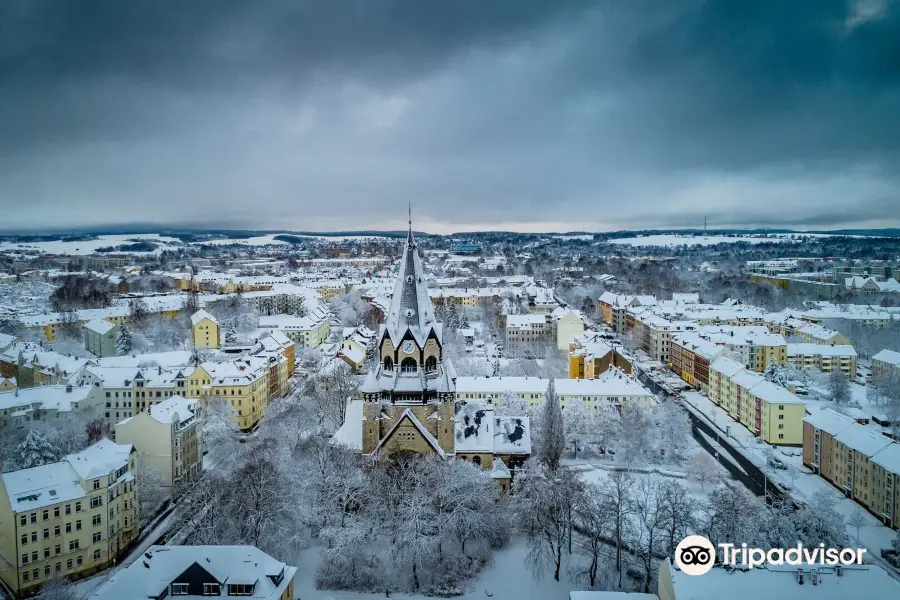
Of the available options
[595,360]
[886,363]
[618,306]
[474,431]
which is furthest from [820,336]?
[474,431]

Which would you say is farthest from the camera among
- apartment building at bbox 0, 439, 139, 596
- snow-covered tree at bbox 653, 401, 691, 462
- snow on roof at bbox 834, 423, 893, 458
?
snow-covered tree at bbox 653, 401, 691, 462

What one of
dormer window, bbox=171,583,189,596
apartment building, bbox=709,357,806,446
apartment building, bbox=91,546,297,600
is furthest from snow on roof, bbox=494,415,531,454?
apartment building, bbox=709,357,806,446

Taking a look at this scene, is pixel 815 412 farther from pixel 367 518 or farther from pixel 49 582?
pixel 49 582

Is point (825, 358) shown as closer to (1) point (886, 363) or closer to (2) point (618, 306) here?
(1) point (886, 363)

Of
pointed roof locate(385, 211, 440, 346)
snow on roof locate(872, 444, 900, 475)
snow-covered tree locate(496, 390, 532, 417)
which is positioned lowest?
snow-covered tree locate(496, 390, 532, 417)

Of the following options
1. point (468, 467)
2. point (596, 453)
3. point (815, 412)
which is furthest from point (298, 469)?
point (815, 412)

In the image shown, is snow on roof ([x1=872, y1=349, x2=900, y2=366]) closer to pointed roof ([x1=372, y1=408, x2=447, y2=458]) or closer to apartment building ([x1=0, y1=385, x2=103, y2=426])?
pointed roof ([x1=372, y1=408, x2=447, y2=458])
